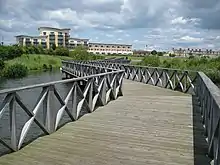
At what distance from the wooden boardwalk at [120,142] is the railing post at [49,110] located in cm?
20

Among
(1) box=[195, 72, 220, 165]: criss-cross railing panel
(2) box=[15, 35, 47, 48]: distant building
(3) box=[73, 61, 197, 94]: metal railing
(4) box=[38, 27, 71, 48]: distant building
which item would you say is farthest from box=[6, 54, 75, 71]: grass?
(4) box=[38, 27, 71, 48]: distant building

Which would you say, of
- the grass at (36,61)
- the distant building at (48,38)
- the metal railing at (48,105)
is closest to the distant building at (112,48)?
the distant building at (48,38)

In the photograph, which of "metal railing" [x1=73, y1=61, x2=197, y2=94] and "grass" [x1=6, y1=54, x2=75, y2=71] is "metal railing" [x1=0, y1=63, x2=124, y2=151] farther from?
"grass" [x1=6, y1=54, x2=75, y2=71]

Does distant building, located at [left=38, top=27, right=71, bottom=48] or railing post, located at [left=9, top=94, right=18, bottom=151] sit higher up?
distant building, located at [left=38, top=27, right=71, bottom=48]

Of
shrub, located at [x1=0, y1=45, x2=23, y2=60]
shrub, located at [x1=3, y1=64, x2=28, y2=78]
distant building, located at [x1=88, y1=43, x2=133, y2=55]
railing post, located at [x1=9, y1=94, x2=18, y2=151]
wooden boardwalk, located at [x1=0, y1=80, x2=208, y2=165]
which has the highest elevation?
distant building, located at [x1=88, y1=43, x2=133, y2=55]

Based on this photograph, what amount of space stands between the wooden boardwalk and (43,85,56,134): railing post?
0.20 meters

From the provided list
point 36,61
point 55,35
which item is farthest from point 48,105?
point 55,35

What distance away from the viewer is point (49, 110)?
541 centimetres

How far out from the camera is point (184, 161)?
163 inches

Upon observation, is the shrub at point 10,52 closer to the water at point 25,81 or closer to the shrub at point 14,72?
the shrub at point 14,72

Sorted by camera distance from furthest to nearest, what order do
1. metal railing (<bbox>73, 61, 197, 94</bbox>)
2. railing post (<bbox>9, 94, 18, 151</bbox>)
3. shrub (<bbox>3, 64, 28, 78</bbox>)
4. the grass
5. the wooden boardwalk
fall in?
the grass < shrub (<bbox>3, 64, 28, 78</bbox>) < metal railing (<bbox>73, 61, 197, 94</bbox>) < railing post (<bbox>9, 94, 18, 151</bbox>) < the wooden boardwalk

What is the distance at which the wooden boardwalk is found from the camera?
4156 millimetres

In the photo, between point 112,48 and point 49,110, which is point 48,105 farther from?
point 112,48

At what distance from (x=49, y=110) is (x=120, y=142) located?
4.63 feet
